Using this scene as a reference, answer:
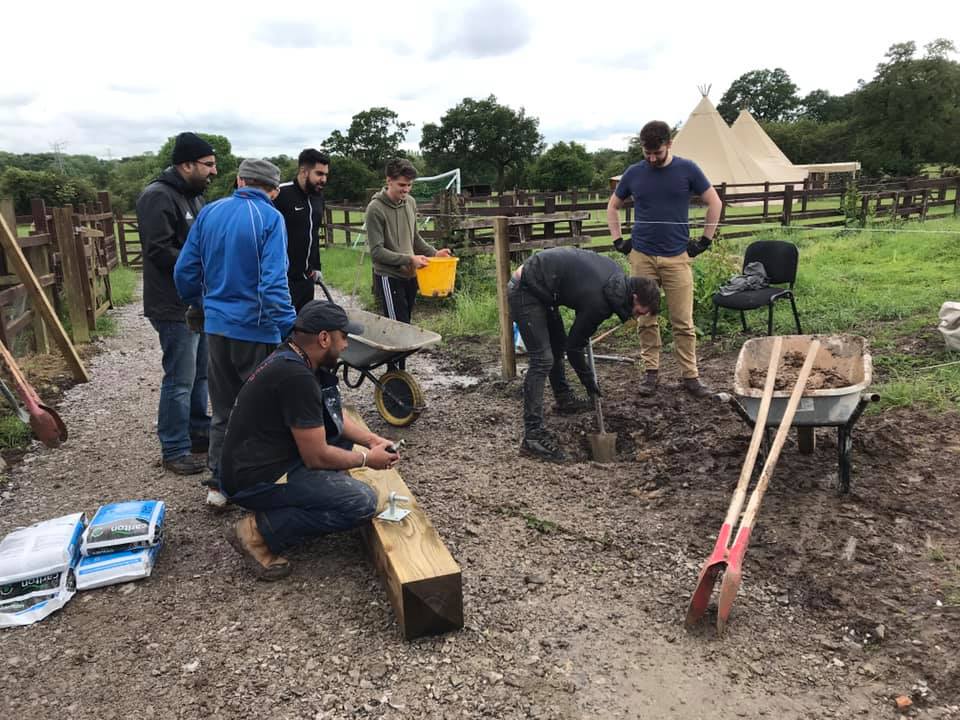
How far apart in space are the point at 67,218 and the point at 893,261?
10.5m

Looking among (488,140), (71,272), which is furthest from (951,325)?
(488,140)

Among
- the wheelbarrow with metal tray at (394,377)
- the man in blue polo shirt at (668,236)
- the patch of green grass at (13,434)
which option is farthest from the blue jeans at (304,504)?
the man in blue polo shirt at (668,236)

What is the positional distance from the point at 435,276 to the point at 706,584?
11.9 ft

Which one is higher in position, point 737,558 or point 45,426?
point 45,426

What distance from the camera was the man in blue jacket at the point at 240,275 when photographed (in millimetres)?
3336

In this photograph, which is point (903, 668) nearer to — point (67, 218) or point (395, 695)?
point (395, 695)

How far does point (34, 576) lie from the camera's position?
2785 millimetres

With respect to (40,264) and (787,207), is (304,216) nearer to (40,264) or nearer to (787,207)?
(40,264)

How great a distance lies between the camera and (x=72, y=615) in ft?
9.15

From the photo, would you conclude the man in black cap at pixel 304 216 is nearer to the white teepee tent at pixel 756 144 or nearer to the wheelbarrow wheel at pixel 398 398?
the wheelbarrow wheel at pixel 398 398

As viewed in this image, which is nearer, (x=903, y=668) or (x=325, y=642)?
(x=903, y=668)

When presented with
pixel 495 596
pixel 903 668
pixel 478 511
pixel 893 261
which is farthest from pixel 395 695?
pixel 893 261

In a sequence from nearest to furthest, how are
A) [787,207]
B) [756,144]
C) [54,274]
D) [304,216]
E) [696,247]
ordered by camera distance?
[304,216], [696,247], [54,274], [787,207], [756,144]

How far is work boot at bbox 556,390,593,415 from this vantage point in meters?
5.02
